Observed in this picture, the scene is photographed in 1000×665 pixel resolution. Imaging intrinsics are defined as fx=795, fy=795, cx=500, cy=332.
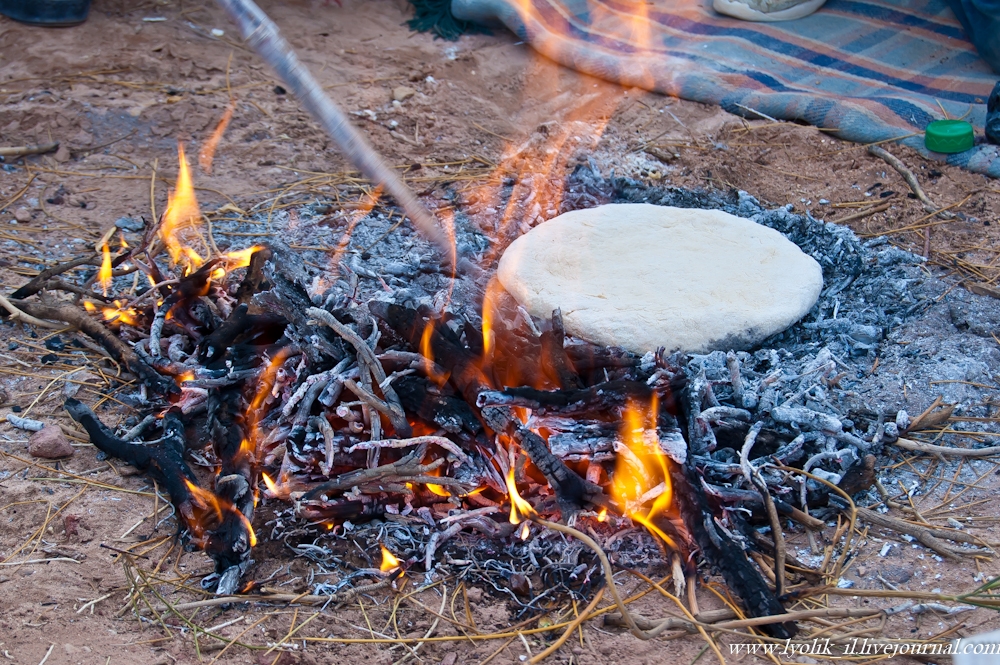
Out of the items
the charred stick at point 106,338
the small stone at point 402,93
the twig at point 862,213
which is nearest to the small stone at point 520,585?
the charred stick at point 106,338

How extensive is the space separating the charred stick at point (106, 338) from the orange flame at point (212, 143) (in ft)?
5.33

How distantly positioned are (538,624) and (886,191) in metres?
3.39

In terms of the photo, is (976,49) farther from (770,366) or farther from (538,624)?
(538,624)

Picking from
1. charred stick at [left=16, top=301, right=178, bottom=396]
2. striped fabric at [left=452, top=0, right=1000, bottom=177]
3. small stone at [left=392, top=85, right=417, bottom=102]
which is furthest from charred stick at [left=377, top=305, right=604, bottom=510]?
striped fabric at [left=452, top=0, right=1000, bottom=177]

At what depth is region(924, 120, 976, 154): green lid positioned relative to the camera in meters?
4.48

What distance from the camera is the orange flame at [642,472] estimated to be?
243cm

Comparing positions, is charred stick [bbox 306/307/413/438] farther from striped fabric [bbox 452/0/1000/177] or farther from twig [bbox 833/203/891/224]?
striped fabric [bbox 452/0/1000/177]

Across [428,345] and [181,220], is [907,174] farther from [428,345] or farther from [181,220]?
[181,220]

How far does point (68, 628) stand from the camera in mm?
2066

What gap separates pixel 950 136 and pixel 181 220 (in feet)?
13.9

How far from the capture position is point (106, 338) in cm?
318

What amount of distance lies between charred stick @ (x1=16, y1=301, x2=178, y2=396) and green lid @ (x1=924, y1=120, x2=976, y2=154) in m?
4.22

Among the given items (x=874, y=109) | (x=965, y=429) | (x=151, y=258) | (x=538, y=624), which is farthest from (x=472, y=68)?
(x=538, y=624)

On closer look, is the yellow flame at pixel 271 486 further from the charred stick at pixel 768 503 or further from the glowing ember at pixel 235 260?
the charred stick at pixel 768 503
